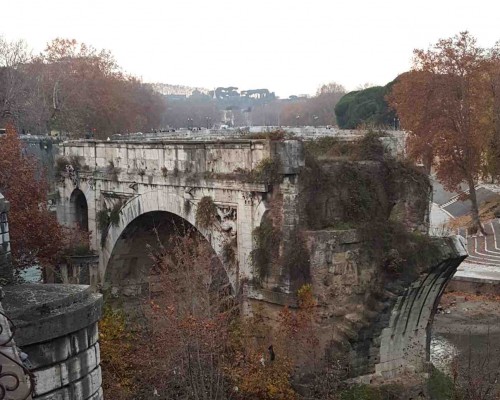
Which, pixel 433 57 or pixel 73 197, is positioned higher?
pixel 433 57

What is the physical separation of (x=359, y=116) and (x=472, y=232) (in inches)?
903

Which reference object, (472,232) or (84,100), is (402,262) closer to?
(472,232)

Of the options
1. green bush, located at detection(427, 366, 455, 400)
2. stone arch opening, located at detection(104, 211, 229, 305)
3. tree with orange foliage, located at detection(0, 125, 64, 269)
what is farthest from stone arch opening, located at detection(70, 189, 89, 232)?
green bush, located at detection(427, 366, 455, 400)

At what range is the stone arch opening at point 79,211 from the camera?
21.1m

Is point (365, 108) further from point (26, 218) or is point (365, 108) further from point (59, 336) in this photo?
point (59, 336)

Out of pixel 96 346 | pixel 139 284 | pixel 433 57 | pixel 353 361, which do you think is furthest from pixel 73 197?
pixel 433 57

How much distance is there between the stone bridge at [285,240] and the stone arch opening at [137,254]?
73 centimetres

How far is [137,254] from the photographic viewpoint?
19.5 metres

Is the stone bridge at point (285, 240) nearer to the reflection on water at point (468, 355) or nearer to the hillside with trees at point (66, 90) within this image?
the reflection on water at point (468, 355)

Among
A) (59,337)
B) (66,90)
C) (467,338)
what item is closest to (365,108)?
(66,90)

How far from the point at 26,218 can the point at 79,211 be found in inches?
236

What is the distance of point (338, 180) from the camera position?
13742 millimetres

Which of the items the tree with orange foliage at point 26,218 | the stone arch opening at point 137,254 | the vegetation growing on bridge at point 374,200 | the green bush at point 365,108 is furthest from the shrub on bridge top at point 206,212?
the green bush at point 365,108

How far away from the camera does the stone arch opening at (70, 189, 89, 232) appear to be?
21125mm
